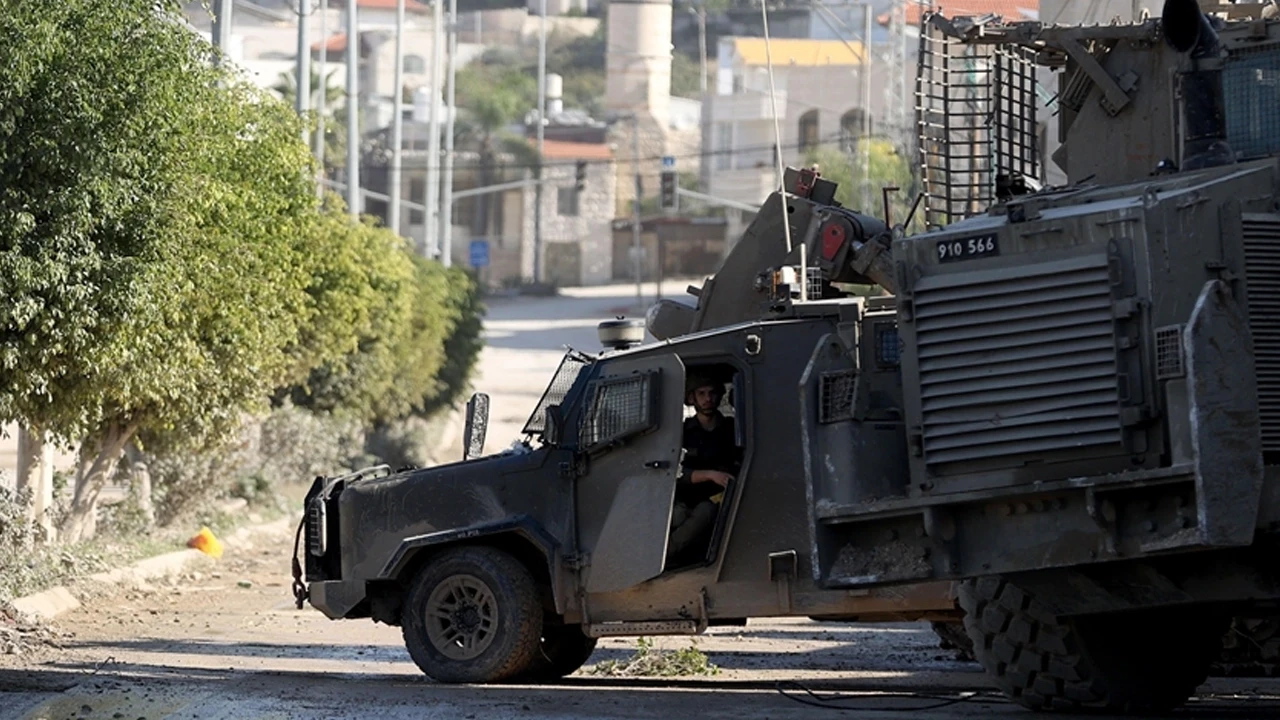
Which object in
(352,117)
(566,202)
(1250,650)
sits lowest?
(1250,650)

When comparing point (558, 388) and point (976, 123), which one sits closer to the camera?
point (558, 388)

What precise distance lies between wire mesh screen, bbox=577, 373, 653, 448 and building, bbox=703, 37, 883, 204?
70267mm

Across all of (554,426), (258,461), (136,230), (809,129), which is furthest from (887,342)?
(809,129)

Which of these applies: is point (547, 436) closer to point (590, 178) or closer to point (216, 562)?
point (216, 562)

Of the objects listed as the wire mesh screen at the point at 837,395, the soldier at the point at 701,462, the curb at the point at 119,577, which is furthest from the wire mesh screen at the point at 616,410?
the curb at the point at 119,577

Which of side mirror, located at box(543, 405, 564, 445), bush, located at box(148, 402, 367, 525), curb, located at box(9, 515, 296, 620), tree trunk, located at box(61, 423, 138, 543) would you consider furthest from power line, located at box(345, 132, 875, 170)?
side mirror, located at box(543, 405, 564, 445)

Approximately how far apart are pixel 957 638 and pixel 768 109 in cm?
7392

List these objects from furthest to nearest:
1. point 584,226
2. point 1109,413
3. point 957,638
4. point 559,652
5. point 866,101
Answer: point 584,226 → point 866,101 → point 957,638 → point 559,652 → point 1109,413

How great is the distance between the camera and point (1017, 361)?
411 inches

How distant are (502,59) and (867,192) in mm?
89317

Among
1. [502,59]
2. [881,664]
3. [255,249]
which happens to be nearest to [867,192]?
[255,249]

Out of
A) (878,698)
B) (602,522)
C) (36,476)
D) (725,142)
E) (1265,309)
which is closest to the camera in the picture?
(1265,309)

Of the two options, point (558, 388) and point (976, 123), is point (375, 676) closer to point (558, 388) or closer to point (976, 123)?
point (558, 388)

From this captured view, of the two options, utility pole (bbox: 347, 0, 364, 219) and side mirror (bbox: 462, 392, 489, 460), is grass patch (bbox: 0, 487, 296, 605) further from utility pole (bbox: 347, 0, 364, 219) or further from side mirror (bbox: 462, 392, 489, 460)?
utility pole (bbox: 347, 0, 364, 219)
